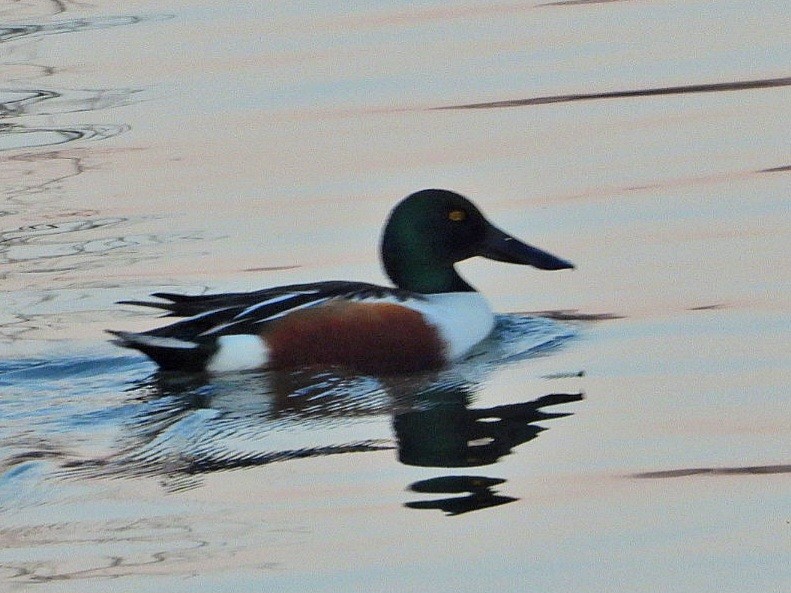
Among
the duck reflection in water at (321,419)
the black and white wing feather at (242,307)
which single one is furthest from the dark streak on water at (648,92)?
the black and white wing feather at (242,307)

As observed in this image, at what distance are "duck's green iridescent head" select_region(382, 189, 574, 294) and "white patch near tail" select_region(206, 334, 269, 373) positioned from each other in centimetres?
84

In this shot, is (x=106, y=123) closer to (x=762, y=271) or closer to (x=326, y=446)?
(x=762, y=271)

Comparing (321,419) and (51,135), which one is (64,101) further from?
(321,419)

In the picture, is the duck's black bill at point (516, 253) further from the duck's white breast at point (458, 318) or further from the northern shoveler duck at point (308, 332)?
the northern shoveler duck at point (308, 332)

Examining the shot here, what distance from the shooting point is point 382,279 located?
8.28m

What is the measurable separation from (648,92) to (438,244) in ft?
11.6

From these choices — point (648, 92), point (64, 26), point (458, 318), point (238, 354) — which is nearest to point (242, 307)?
point (238, 354)

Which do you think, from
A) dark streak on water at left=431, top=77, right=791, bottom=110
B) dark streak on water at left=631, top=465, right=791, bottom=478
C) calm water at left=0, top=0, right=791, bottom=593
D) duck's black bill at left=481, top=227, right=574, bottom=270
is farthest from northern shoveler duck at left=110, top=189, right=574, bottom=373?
dark streak on water at left=431, top=77, right=791, bottom=110

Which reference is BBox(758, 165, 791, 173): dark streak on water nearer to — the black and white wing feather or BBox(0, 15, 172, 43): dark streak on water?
the black and white wing feather

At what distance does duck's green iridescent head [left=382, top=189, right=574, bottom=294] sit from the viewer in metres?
7.57

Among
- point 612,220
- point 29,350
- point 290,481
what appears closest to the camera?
point 290,481

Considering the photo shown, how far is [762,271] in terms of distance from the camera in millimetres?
7613

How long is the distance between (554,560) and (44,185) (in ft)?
18.6

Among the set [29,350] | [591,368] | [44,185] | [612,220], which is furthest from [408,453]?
[44,185]
